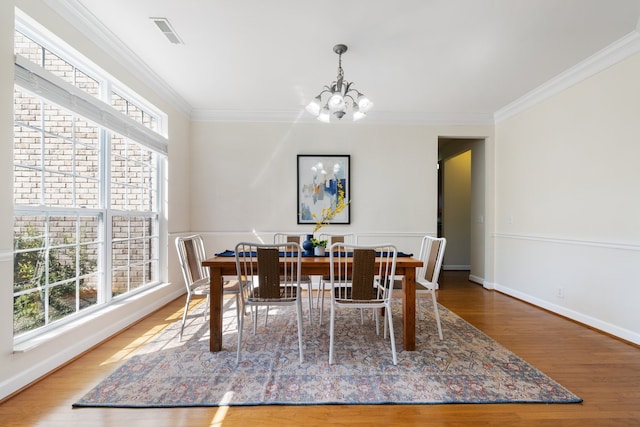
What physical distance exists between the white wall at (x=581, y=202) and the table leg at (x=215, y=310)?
11.8 feet

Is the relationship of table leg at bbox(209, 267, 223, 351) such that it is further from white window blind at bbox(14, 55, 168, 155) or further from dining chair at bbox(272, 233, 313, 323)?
white window blind at bbox(14, 55, 168, 155)

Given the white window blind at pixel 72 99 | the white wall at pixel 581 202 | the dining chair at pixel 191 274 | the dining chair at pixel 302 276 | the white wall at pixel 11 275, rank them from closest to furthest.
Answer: the white wall at pixel 11 275
the white window blind at pixel 72 99
the dining chair at pixel 191 274
the white wall at pixel 581 202
the dining chair at pixel 302 276

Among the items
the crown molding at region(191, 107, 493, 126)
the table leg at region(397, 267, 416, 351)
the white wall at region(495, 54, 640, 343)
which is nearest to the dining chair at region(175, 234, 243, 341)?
the table leg at region(397, 267, 416, 351)

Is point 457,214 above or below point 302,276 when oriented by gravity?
above

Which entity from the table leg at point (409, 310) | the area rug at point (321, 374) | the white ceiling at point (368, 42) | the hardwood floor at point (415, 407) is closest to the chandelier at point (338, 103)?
the white ceiling at point (368, 42)

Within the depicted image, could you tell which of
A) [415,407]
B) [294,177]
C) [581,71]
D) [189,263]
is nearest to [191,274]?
[189,263]

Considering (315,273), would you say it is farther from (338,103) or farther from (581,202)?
(581,202)

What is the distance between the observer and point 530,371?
7.25ft

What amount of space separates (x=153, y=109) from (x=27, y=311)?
253 centimetres

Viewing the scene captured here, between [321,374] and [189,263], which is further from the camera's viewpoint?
[189,263]

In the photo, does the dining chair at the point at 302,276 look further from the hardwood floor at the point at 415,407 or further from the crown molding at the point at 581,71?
the crown molding at the point at 581,71

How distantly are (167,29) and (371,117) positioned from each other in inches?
119

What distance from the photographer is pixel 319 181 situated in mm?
4824

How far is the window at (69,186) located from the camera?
212 centimetres
